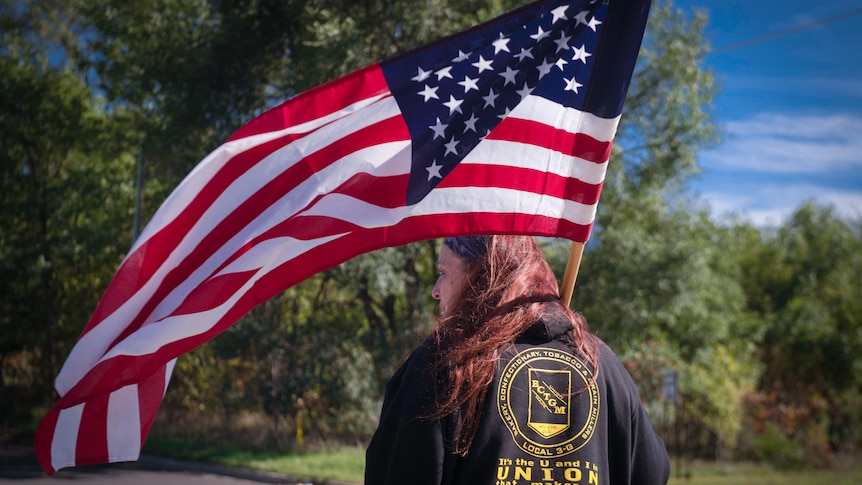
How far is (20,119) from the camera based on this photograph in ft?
85.0

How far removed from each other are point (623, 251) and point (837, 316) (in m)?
19.5

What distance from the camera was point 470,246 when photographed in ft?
7.74

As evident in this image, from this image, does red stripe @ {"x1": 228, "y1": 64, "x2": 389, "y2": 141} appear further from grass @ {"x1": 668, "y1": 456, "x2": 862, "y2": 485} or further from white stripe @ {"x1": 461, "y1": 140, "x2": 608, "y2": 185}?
grass @ {"x1": 668, "y1": 456, "x2": 862, "y2": 485}

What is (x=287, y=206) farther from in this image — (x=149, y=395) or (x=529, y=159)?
(x=529, y=159)

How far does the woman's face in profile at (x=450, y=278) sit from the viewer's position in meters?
2.31

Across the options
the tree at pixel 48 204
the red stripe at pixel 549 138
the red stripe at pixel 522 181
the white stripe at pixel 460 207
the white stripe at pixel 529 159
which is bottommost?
the white stripe at pixel 460 207

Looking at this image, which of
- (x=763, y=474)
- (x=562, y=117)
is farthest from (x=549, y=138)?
(x=763, y=474)

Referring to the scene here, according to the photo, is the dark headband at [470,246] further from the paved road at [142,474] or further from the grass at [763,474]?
the grass at [763,474]

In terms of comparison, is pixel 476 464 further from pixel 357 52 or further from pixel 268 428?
pixel 268 428

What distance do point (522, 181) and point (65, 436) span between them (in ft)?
6.51

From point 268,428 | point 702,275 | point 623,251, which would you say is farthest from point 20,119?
point 702,275

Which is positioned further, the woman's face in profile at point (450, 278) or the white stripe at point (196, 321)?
the white stripe at point (196, 321)

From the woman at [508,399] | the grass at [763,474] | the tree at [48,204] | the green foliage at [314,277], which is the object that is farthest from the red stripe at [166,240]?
the tree at [48,204]

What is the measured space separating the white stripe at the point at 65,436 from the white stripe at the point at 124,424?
11 centimetres
